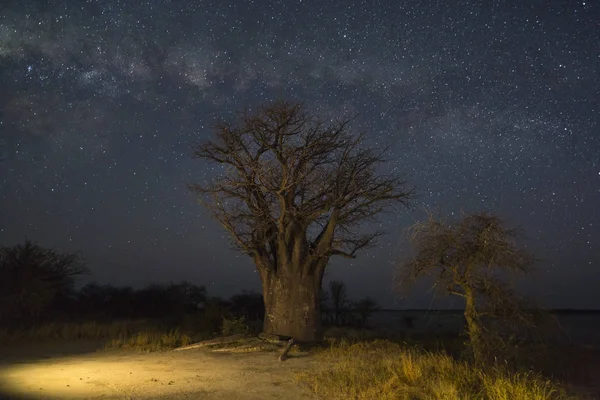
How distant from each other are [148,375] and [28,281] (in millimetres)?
15029

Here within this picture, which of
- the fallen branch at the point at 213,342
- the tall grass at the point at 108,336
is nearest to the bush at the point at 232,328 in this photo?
the tall grass at the point at 108,336

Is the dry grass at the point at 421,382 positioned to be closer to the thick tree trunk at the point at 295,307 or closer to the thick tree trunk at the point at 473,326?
the thick tree trunk at the point at 473,326

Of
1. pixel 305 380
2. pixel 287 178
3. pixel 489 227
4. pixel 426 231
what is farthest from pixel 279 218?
pixel 305 380

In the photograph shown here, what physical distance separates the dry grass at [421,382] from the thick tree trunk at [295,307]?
6.07 m

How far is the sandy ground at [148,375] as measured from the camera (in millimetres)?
9195

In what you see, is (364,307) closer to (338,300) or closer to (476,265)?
(338,300)

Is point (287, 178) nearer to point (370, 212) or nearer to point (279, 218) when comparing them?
point (279, 218)

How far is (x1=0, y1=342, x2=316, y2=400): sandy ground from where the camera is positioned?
920cm

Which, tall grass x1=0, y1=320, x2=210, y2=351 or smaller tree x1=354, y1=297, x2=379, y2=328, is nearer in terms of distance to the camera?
tall grass x1=0, y1=320, x2=210, y2=351

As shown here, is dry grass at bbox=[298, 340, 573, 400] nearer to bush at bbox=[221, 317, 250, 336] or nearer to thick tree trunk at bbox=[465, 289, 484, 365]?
thick tree trunk at bbox=[465, 289, 484, 365]

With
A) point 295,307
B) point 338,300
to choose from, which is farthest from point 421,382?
point 338,300

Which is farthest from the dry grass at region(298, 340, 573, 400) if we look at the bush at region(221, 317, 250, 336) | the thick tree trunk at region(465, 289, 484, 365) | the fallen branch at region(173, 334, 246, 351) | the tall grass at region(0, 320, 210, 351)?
the bush at region(221, 317, 250, 336)

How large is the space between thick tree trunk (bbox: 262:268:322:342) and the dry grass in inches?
239

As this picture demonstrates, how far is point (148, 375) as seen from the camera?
11312 mm
